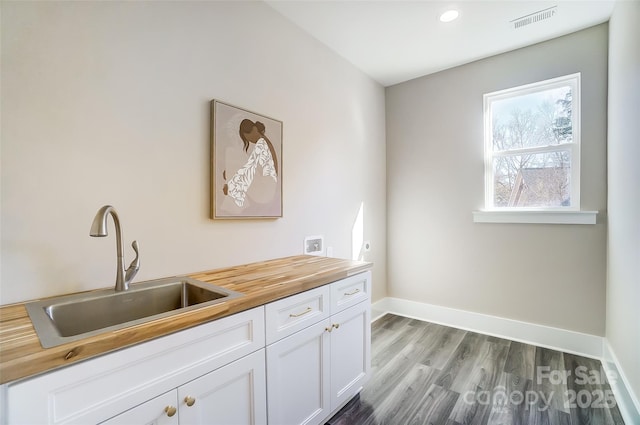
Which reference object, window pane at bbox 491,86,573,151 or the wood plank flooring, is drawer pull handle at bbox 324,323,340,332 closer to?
the wood plank flooring

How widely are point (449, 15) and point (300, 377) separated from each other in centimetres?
262

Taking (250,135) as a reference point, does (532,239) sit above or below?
below

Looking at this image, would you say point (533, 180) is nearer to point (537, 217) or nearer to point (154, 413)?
point (537, 217)

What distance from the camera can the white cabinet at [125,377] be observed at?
71 centimetres

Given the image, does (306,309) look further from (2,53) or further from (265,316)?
(2,53)

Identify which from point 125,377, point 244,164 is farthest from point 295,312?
point 244,164

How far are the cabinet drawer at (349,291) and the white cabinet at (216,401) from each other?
20.8 inches

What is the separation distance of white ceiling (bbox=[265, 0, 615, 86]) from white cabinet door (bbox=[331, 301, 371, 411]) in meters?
2.09

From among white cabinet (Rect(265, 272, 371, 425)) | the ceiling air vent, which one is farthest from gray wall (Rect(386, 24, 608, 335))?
white cabinet (Rect(265, 272, 371, 425))

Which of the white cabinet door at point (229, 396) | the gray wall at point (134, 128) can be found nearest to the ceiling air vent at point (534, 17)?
the gray wall at point (134, 128)

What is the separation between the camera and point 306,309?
1453 mm

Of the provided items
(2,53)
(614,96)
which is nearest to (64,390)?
(2,53)

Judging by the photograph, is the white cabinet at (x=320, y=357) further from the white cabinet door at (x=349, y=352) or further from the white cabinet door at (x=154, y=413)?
the white cabinet door at (x=154, y=413)

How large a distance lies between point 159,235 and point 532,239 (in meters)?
2.97
